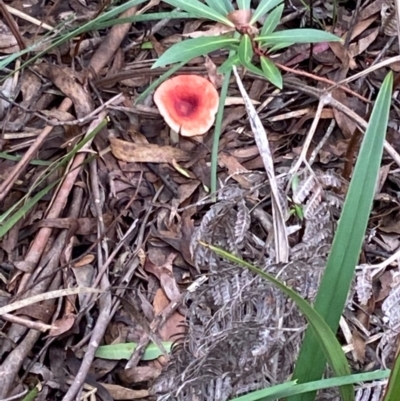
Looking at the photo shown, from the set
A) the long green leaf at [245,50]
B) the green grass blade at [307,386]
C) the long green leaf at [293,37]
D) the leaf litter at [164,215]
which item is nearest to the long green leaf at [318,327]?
the green grass blade at [307,386]

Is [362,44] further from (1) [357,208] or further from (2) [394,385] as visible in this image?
(2) [394,385]

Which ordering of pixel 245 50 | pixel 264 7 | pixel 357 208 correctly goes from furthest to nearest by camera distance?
pixel 264 7 < pixel 245 50 < pixel 357 208

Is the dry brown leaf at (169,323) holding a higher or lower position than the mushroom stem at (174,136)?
lower

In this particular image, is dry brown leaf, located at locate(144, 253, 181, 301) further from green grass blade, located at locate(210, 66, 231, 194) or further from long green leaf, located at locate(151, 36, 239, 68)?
long green leaf, located at locate(151, 36, 239, 68)

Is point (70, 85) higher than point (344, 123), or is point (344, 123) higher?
point (70, 85)

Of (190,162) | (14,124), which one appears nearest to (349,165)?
(190,162)

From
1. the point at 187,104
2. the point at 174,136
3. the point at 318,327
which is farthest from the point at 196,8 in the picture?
the point at 318,327

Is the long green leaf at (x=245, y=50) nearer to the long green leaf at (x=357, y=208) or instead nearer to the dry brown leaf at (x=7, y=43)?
the long green leaf at (x=357, y=208)
